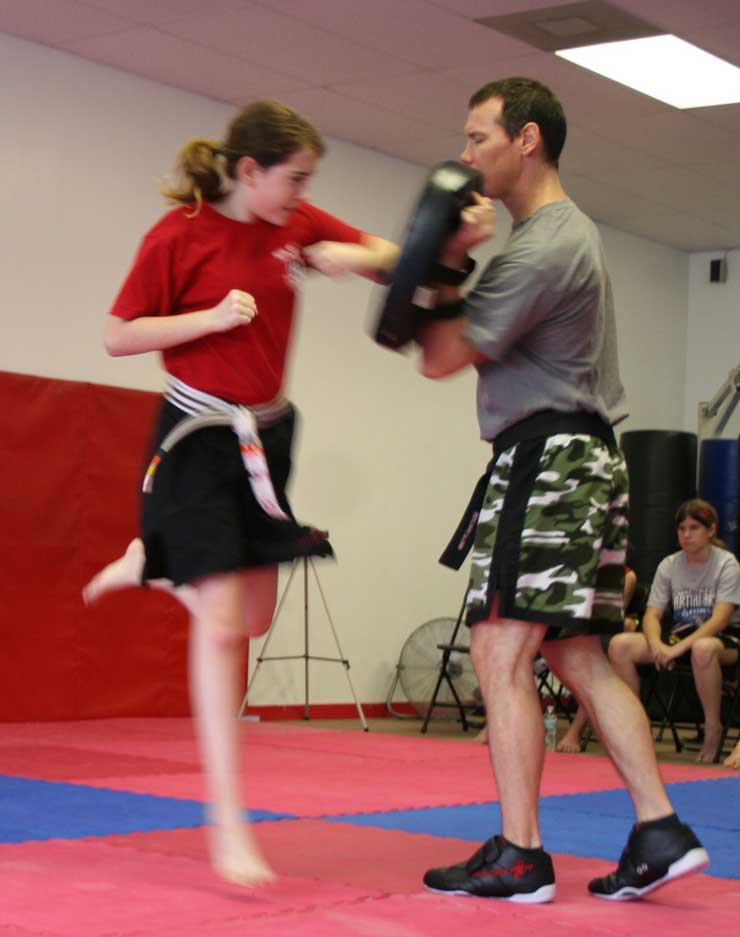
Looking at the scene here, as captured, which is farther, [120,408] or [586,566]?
[120,408]

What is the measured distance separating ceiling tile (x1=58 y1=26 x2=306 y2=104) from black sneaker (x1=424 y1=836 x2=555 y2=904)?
5.41 meters

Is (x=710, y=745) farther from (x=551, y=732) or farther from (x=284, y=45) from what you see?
(x=284, y=45)

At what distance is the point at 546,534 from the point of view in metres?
2.88

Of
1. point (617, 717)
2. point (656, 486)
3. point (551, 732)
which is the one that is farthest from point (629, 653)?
point (617, 717)

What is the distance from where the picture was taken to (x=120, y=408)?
7.65 meters

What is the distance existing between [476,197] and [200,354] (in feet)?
2.13

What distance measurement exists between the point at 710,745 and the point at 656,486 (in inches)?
139

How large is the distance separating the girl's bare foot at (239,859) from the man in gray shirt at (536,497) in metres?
0.36

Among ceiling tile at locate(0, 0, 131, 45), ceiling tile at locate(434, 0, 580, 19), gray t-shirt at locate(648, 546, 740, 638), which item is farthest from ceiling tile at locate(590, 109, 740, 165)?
ceiling tile at locate(0, 0, 131, 45)

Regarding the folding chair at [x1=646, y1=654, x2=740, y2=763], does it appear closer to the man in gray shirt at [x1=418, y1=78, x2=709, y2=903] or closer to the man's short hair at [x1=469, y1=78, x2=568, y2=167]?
the man in gray shirt at [x1=418, y1=78, x2=709, y2=903]

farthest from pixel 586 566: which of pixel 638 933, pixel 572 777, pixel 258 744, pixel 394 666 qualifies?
pixel 394 666

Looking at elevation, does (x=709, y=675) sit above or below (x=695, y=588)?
below

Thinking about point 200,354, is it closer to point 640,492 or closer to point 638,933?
point 638,933

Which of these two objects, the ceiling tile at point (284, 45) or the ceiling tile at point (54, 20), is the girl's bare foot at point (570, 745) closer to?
the ceiling tile at point (284, 45)
